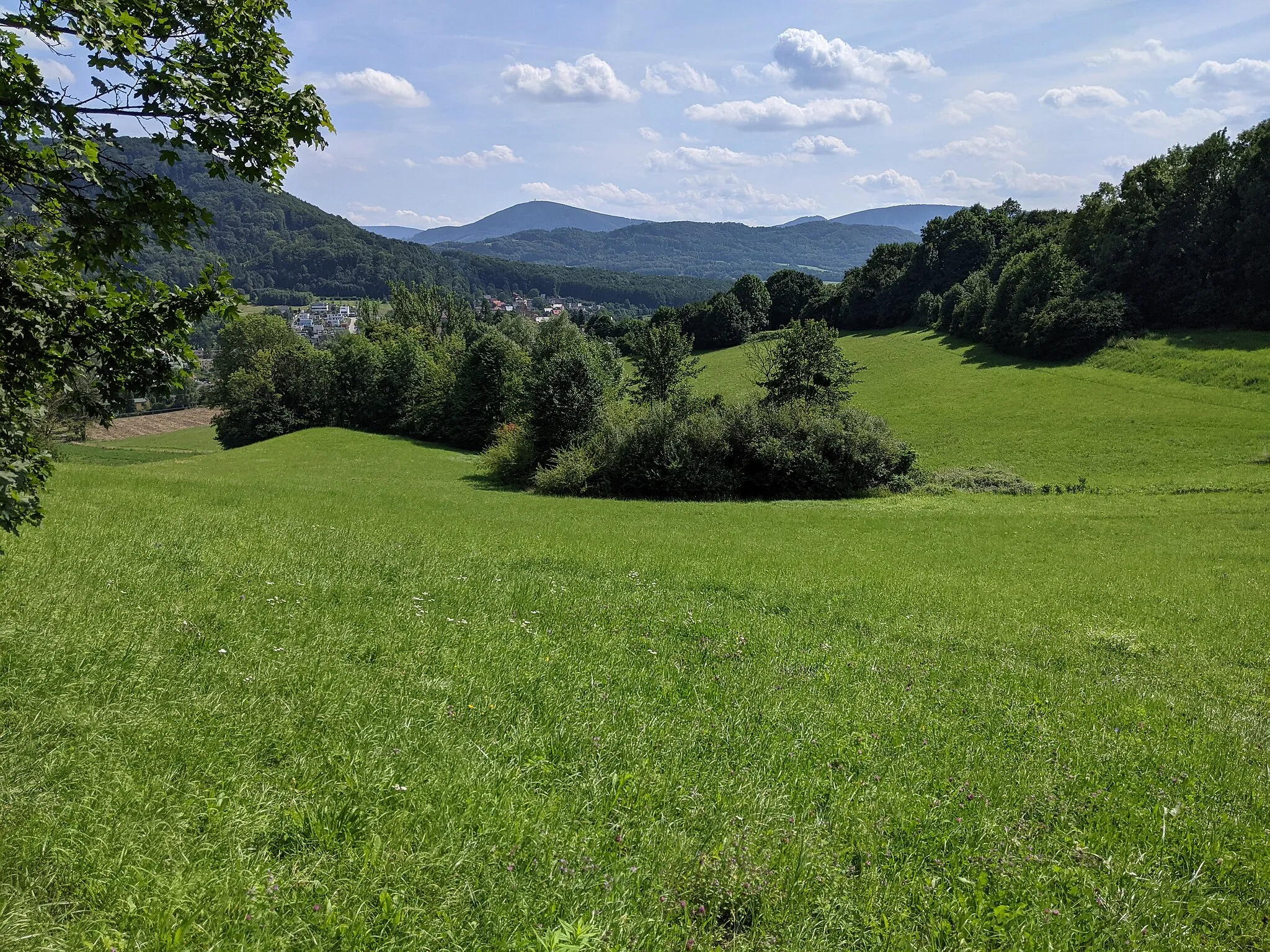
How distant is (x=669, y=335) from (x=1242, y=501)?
38.8 meters

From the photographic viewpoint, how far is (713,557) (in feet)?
55.8

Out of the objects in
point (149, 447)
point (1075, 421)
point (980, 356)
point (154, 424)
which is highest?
point (980, 356)

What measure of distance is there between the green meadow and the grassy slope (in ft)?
101

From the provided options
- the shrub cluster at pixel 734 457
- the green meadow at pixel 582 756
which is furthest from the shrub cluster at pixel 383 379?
the green meadow at pixel 582 756

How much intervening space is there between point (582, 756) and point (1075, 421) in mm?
55179

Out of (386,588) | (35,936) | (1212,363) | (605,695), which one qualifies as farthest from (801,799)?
(1212,363)

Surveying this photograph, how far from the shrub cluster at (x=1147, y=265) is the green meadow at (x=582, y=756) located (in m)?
59.1

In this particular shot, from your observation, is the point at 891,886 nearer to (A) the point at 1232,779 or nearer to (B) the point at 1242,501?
(A) the point at 1232,779

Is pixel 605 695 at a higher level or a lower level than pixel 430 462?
higher

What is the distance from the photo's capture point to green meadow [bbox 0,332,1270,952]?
345 centimetres

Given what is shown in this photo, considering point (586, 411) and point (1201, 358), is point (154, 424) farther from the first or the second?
point (1201, 358)

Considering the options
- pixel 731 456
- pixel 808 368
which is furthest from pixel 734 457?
pixel 808 368

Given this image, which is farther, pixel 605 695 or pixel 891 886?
pixel 605 695

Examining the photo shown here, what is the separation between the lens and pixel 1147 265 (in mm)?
61812
